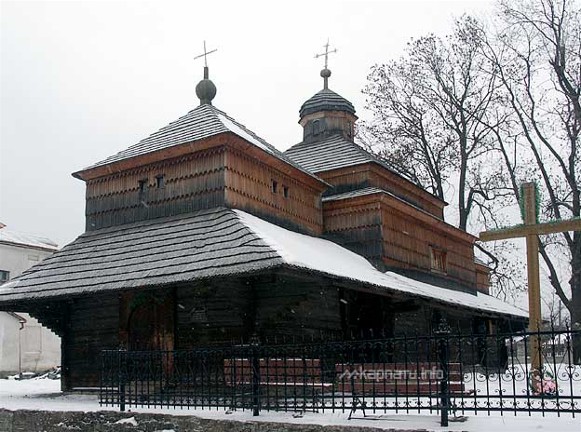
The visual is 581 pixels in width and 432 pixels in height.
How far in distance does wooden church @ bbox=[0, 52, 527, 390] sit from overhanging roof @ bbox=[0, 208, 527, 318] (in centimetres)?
4

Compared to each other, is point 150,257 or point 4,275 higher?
point 4,275

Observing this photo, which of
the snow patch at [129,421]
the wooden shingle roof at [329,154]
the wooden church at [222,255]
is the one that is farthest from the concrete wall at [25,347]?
the snow patch at [129,421]

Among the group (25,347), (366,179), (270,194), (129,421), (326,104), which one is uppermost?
(326,104)

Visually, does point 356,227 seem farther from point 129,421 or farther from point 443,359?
point 443,359

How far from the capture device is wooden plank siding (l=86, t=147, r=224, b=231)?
14.4 m

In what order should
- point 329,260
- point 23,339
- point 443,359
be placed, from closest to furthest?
point 443,359 → point 329,260 → point 23,339

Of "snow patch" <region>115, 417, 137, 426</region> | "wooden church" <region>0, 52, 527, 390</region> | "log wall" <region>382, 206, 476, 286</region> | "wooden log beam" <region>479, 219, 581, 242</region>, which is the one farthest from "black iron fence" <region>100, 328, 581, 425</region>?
"log wall" <region>382, 206, 476, 286</region>

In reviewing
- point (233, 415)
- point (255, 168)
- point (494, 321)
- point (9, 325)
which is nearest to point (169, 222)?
point (255, 168)

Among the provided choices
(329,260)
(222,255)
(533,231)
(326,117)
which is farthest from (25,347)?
(533,231)

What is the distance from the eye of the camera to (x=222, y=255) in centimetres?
1180

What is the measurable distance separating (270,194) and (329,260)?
2.77m

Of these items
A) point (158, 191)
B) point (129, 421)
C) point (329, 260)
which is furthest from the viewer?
point (158, 191)

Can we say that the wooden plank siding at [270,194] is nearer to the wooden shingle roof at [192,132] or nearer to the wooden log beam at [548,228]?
the wooden shingle roof at [192,132]

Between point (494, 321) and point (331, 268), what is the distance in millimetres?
13569
